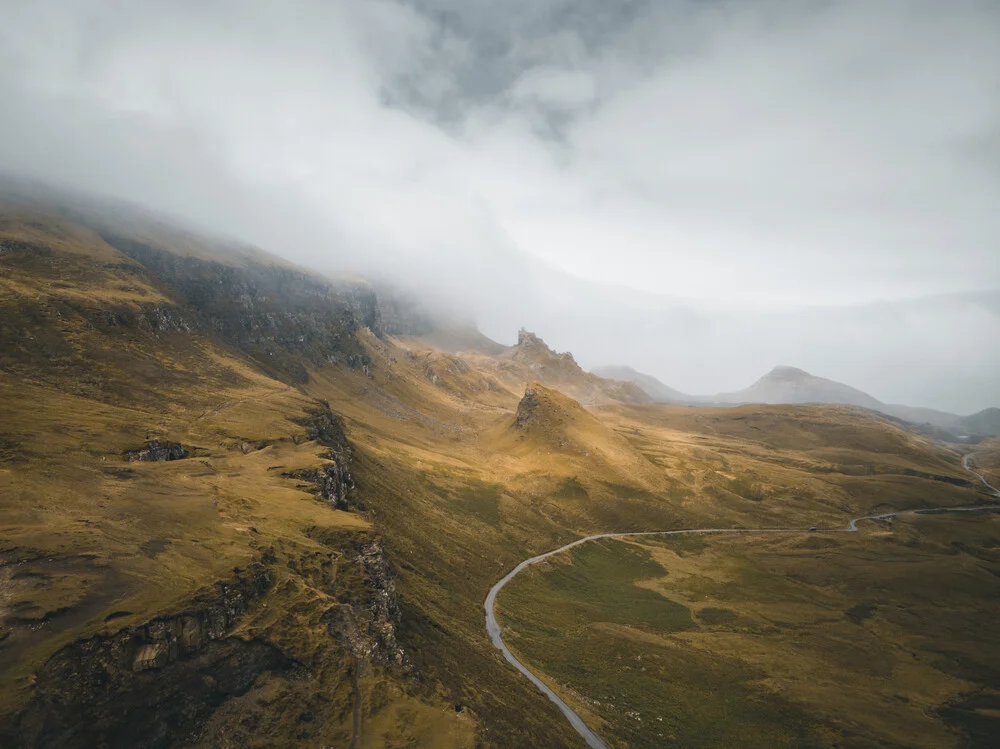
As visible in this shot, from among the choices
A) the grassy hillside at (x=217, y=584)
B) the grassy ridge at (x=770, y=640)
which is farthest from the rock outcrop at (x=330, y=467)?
the grassy ridge at (x=770, y=640)

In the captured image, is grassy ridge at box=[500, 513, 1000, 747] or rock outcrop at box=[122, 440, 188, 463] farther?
rock outcrop at box=[122, 440, 188, 463]

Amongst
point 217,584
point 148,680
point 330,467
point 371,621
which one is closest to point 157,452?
point 330,467

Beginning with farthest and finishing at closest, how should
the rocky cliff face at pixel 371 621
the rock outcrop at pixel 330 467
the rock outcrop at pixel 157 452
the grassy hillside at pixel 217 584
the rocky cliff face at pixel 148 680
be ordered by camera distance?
1. the rock outcrop at pixel 330 467
2. the rock outcrop at pixel 157 452
3. the rocky cliff face at pixel 371 621
4. the grassy hillside at pixel 217 584
5. the rocky cliff face at pixel 148 680

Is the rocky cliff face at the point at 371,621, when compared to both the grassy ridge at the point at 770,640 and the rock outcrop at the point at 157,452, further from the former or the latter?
the rock outcrop at the point at 157,452

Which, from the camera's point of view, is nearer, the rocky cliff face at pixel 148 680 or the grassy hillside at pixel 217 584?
the rocky cliff face at pixel 148 680

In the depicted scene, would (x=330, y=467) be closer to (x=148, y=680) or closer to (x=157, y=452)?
(x=157, y=452)

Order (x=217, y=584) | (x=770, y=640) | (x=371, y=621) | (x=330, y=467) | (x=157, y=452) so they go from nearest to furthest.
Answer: (x=217, y=584)
(x=371, y=621)
(x=157, y=452)
(x=330, y=467)
(x=770, y=640)

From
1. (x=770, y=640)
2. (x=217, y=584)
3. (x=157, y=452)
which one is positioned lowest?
(x=770, y=640)

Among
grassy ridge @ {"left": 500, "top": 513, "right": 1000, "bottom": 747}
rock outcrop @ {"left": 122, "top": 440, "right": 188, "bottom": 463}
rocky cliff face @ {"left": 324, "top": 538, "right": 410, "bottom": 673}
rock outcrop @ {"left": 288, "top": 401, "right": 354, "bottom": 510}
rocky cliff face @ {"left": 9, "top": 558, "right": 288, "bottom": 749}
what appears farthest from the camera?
rock outcrop @ {"left": 288, "top": 401, "right": 354, "bottom": 510}

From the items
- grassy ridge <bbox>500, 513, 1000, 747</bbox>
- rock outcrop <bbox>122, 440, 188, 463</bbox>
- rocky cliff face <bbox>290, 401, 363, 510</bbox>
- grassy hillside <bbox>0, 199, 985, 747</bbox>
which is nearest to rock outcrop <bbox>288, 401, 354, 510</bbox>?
rocky cliff face <bbox>290, 401, 363, 510</bbox>

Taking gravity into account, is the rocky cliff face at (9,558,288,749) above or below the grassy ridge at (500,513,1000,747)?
above

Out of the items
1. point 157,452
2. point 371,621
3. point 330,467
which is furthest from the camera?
point 330,467

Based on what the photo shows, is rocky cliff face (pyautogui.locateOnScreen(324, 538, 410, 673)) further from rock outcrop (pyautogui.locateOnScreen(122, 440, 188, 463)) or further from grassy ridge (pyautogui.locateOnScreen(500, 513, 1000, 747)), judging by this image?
rock outcrop (pyautogui.locateOnScreen(122, 440, 188, 463))
